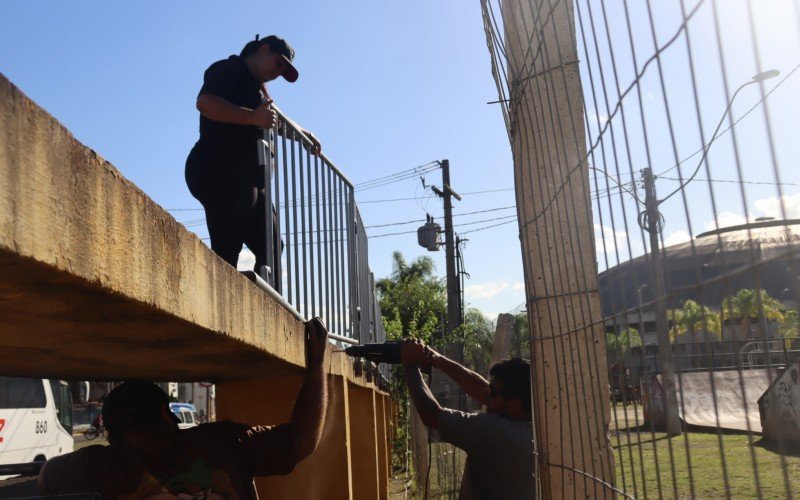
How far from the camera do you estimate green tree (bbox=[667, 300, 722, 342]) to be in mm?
1370

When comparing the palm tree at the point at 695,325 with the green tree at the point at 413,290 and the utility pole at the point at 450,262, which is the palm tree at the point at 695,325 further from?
the utility pole at the point at 450,262

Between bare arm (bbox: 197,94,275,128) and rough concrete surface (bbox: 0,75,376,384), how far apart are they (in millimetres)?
979

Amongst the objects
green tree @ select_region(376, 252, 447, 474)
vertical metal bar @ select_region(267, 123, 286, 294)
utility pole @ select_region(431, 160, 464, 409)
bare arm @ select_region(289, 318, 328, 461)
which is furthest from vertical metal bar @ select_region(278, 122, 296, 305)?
utility pole @ select_region(431, 160, 464, 409)

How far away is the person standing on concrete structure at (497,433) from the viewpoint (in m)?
3.69

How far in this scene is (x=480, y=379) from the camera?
14.8 ft

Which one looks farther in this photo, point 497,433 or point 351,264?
point 351,264

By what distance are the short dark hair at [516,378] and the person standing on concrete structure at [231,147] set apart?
3.48 ft

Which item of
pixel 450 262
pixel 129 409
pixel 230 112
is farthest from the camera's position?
pixel 450 262

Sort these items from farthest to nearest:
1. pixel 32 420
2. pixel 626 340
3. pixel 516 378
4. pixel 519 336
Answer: pixel 32 420 → pixel 519 336 → pixel 516 378 → pixel 626 340

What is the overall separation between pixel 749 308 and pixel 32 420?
15.7 meters

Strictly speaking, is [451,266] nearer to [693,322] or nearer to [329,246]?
[329,246]

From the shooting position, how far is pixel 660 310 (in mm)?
1565

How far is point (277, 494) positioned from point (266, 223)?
4.56ft

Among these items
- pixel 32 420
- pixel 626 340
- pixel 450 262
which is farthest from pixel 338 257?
pixel 450 262
